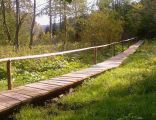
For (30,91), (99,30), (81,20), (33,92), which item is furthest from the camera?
(81,20)

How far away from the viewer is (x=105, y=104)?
616 cm

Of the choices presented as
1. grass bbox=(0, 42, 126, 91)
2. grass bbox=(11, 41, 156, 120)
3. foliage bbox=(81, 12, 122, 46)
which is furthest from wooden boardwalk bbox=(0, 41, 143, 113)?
foliage bbox=(81, 12, 122, 46)

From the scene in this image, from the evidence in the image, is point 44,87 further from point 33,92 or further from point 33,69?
point 33,69

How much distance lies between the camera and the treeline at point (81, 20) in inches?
1123

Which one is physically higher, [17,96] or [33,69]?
[17,96]

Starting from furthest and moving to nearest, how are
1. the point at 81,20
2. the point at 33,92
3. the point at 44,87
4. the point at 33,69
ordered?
the point at 81,20
the point at 33,69
the point at 44,87
the point at 33,92

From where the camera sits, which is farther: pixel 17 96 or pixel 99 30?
pixel 99 30

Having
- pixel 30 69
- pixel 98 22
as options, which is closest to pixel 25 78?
pixel 30 69

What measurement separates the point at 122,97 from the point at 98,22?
72.4 feet

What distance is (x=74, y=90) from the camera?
8.05 m

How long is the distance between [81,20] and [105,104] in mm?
36439

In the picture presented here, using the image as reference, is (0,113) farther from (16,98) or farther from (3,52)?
(3,52)

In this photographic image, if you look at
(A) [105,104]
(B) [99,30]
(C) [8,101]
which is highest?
(B) [99,30]

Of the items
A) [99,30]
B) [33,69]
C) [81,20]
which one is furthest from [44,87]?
[81,20]
